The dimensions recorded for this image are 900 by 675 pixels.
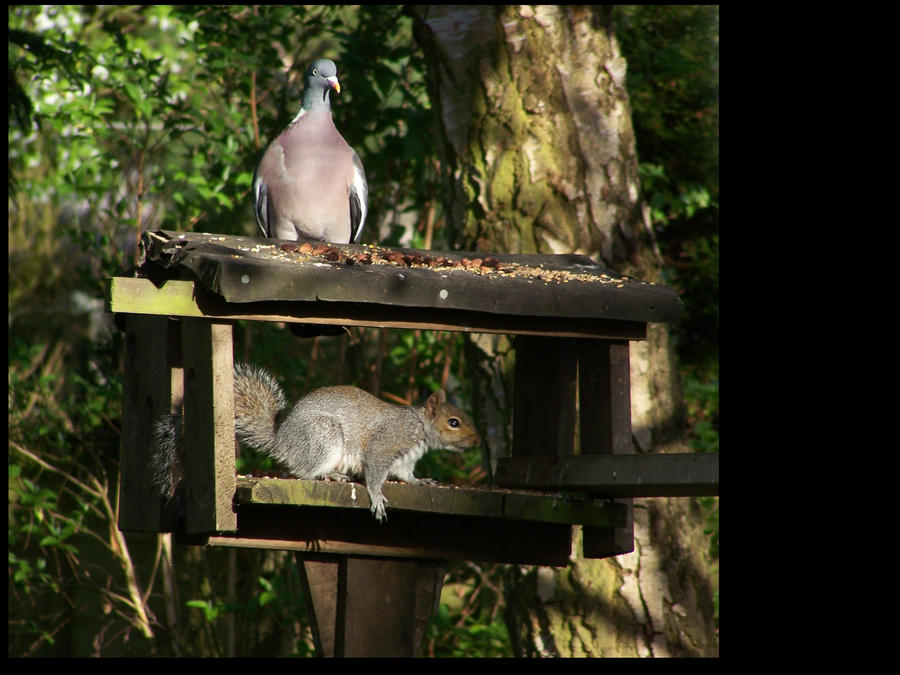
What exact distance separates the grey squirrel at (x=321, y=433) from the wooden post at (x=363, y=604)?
0.28 meters

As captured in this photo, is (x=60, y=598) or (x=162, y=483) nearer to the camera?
(x=162, y=483)

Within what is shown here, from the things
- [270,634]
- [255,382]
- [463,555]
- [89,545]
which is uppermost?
[255,382]

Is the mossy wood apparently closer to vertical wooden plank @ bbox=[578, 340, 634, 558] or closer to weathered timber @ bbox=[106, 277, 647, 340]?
weathered timber @ bbox=[106, 277, 647, 340]

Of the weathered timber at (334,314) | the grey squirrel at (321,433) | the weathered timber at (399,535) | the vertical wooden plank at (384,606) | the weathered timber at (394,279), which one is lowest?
the vertical wooden plank at (384,606)

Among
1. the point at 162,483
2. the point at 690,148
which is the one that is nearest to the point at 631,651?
the point at 162,483

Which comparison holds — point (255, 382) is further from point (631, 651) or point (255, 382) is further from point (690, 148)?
point (690, 148)

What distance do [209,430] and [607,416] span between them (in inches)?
51.6

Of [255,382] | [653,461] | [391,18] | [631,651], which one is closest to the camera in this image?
[653,461]

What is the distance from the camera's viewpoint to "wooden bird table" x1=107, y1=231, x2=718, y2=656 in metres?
2.92

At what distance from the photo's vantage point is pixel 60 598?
7.86 metres

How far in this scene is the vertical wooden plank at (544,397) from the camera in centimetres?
376

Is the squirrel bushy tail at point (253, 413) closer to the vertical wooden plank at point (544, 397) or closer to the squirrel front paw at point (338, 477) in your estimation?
the squirrel front paw at point (338, 477)

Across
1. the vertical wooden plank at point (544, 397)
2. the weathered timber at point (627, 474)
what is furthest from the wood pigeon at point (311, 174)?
the weathered timber at point (627, 474)

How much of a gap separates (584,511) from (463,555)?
0.40 m
